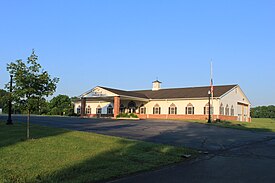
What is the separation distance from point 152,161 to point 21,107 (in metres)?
6.72

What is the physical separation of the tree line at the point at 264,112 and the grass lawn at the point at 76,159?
105m

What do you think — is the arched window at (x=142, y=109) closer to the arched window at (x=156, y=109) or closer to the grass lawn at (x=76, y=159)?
the arched window at (x=156, y=109)

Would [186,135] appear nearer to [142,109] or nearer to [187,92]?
[187,92]

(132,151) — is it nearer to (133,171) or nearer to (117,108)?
(133,171)

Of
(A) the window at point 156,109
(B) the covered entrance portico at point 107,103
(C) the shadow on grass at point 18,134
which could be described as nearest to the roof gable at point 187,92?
(A) the window at point 156,109

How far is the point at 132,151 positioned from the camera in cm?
1127

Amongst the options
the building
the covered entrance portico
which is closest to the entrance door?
the building

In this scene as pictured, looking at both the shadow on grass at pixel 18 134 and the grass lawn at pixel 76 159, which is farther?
the shadow on grass at pixel 18 134

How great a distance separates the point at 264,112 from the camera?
109m

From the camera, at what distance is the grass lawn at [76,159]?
23.5 feet

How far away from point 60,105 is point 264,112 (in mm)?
74566

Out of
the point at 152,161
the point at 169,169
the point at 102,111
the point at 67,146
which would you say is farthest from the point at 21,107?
the point at 102,111

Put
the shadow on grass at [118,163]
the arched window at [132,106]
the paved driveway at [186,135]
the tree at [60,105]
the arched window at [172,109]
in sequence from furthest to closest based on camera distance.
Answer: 1. the tree at [60,105]
2. the arched window at [132,106]
3. the arched window at [172,109]
4. the paved driveway at [186,135]
5. the shadow on grass at [118,163]

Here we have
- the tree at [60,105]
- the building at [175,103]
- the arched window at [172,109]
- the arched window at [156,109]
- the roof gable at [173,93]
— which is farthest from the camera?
the tree at [60,105]
